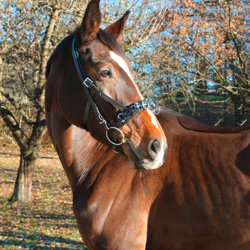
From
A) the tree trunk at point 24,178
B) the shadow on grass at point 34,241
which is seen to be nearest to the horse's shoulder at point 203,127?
the shadow on grass at point 34,241

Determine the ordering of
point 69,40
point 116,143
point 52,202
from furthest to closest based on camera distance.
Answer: point 52,202 < point 69,40 < point 116,143

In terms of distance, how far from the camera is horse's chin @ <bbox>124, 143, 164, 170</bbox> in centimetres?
190

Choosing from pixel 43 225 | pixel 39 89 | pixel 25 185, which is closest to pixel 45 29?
pixel 39 89

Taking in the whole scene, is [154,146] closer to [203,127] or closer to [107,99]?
[107,99]

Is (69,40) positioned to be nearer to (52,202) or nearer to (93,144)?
(93,144)

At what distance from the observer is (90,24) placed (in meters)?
2.16

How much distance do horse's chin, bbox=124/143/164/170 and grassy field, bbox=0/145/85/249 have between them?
476 centimetres

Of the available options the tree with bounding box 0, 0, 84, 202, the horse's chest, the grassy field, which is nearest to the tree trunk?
the tree with bounding box 0, 0, 84, 202

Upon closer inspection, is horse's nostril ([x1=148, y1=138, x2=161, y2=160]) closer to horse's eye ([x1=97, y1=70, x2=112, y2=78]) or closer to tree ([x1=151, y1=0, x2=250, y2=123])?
horse's eye ([x1=97, y1=70, x2=112, y2=78])

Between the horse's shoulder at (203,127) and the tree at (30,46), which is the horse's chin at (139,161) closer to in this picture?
the horse's shoulder at (203,127)

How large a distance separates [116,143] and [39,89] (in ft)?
21.9

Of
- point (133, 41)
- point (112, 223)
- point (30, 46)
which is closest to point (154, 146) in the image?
point (112, 223)

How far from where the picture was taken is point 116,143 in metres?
2.05

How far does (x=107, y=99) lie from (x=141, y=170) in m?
0.59
